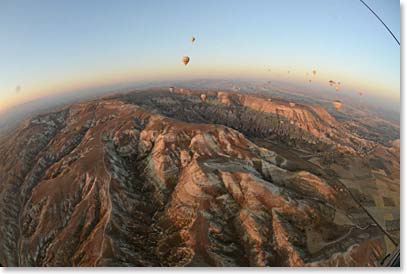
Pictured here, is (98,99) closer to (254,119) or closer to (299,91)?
(254,119)

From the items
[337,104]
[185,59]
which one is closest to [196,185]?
Answer: [185,59]

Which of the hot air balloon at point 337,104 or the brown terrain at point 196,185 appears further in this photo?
the hot air balloon at point 337,104

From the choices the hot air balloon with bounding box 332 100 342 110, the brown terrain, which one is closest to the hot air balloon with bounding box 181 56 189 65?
the brown terrain

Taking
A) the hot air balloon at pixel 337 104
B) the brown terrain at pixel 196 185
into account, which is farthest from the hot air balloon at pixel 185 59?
the hot air balloon at pixel 337 104

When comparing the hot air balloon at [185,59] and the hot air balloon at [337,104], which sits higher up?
the hot air balloon at [185,59]

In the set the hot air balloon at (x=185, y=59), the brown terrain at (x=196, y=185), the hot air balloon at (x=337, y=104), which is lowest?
the brown terrain at (x=196, y=185)

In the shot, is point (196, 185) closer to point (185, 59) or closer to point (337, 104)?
point (185, 59)

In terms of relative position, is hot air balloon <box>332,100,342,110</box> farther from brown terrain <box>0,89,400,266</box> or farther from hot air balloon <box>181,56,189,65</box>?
hot air balloon <box>181,56,189,65</box>

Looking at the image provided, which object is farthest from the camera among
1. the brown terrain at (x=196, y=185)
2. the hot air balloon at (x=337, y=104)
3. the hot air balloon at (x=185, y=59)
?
the hot air balloon at (x=337, y=104)

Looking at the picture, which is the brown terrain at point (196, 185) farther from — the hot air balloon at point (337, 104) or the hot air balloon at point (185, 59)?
the hot air balloon at point (185, 59)
